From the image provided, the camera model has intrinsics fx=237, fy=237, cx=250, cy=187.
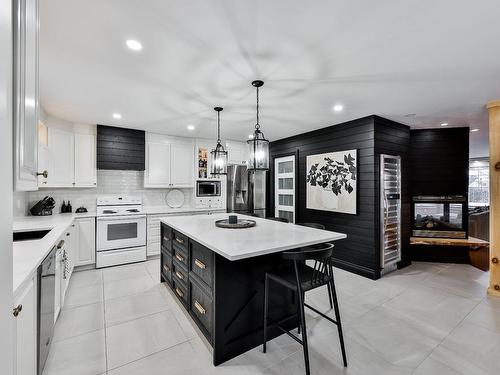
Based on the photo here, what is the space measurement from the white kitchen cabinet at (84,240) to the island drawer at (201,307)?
8.34 ft

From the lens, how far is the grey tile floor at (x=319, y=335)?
1882 millimetres

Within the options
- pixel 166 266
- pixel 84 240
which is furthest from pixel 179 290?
pixel 84 240

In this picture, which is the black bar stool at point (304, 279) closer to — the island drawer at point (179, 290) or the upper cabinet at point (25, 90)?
the island drawer at point (179, 290)

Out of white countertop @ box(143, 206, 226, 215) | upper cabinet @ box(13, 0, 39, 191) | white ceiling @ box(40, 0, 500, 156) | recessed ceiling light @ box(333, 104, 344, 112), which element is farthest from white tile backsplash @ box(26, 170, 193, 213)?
upper cabinet @ box(13, 0, 39, 191)

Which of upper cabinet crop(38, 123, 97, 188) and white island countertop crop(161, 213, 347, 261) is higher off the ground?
upper cabinet crop(38, 123, 97, 188)

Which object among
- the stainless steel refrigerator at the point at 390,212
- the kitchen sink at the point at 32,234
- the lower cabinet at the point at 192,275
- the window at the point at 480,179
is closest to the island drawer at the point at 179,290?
the lower cabinet at the point at 192,275

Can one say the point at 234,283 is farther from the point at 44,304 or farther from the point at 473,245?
the point at 473,245

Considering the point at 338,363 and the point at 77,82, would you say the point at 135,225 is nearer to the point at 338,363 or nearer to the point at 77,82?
the point at 77,82

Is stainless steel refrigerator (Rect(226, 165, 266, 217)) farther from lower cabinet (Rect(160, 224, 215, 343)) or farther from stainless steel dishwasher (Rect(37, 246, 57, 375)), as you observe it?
stainless steel dishwasher (Rect(37, 246, 57, 375))

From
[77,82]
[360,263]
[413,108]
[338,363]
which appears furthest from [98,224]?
[413,108]

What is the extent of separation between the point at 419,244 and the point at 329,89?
3.60 metres

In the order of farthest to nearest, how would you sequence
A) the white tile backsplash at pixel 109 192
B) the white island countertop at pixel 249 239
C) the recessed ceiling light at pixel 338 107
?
1. the white tile backsplash at pixel 109 192
2. the recessed ceiling light at pixel 338 107
3. the white island countertop at pixel 249 239

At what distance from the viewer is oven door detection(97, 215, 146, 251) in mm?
4000

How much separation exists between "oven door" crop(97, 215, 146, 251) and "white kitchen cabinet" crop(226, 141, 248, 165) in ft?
7.30
